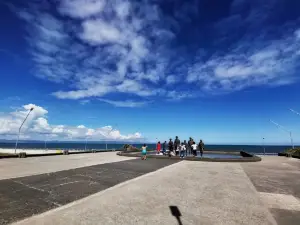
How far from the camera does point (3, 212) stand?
18.6 ft

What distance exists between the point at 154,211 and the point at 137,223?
968 millimetres

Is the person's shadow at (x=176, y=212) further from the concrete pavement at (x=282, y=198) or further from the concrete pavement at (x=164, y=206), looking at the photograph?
the concrete pavement at (x=282, y=198)

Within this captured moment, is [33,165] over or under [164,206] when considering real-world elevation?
over

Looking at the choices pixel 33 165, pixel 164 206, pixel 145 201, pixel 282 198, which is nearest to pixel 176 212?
pixel 164 206

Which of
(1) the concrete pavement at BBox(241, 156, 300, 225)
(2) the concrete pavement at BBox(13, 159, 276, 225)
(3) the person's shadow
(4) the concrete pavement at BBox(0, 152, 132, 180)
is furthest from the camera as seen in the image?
(4) the concrete pavement at BBox(0, 152, 132, 180)

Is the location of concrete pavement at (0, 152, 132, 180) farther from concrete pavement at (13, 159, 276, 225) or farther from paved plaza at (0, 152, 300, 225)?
concrete pavement at (13, 159, 276, 225)

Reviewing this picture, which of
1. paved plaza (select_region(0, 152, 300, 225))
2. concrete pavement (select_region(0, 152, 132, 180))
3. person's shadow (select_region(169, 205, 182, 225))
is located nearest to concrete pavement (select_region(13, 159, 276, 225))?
paved plaza (select_region(0, 152, 300, 225))

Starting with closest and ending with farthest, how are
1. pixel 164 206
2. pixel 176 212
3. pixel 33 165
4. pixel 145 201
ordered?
pixel 176 212
pixel 164 206
pixel 145 201
pixel 33 165

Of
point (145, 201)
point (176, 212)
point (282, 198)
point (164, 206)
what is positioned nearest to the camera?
point (176, 212)

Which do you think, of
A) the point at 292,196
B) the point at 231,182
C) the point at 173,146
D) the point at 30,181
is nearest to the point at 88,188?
the point at 30,181

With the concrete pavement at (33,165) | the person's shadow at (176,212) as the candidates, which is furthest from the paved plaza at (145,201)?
the concrete pavement at (33,165)

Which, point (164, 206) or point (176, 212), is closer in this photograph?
point (176, 212)

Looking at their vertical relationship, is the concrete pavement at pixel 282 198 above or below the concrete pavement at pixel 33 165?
below

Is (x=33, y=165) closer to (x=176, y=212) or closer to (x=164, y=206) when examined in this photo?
(x=164, y=206)
